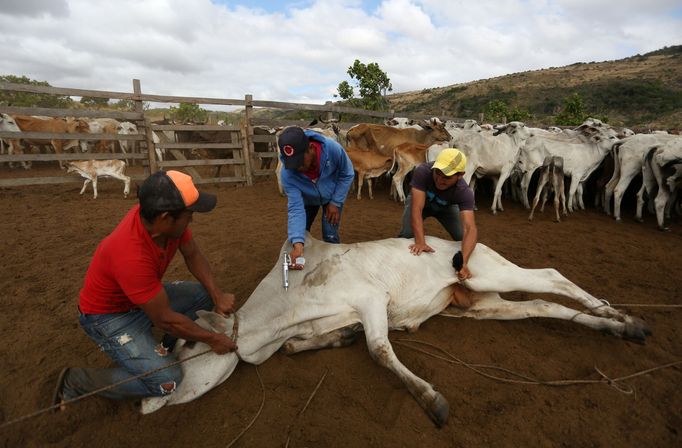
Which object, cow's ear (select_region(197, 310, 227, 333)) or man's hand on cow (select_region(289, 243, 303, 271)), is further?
man's hand on cow (select_region(289, 243, 303, 271))

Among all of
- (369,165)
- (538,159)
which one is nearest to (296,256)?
(369,165)

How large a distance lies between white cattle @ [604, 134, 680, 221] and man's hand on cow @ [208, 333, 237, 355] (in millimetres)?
8605

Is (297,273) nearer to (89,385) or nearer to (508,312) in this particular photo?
(89,385)

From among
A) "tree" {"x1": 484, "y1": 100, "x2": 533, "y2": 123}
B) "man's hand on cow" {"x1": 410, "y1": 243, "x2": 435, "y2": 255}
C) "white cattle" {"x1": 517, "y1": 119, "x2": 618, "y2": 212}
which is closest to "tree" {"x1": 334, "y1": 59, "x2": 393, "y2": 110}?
"tree" {"x1": 484, "y1": 100, "x2": 533, "y2": 123}

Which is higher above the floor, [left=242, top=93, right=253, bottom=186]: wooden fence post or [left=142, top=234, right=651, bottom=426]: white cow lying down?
[left=242, top=93, right=253, bottom=186]: wooden fence post

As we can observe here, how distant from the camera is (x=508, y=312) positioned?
351 centimetres

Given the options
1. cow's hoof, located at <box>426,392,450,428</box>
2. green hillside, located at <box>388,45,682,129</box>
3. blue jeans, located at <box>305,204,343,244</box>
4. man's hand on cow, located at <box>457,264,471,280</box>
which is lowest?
cow's hoof, located at <box>426,392,450,428</box>

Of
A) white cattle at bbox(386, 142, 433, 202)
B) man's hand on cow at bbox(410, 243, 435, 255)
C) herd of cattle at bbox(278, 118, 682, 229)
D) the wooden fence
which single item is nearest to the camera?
man's hand on cow at bbox(410, 243, 435, 255)

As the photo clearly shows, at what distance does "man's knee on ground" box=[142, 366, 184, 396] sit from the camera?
94.6 inches

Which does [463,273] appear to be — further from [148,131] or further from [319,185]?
[148,131]

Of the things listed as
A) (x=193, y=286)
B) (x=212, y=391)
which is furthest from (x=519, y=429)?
(x=193, y=286)

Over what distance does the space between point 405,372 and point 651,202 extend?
8.42m

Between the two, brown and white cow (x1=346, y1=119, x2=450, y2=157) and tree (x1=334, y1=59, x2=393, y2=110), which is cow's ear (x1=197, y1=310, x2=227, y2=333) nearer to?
brown and white cow (x1=346, y1=119, x2=450, y2=157)

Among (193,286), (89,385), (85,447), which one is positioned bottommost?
(85,447)
